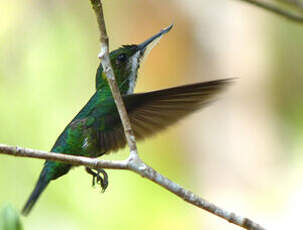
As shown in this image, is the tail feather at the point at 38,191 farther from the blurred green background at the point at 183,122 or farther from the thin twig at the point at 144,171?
the blurred green background at the point at 183,122

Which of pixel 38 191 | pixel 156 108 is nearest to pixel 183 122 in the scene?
pixel 38 191

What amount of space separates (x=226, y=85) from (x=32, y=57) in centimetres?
361

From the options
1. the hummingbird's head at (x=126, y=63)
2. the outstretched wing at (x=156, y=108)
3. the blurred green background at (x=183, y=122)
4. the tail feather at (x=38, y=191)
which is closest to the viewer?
the outstretched wing at (x=156, y=108)

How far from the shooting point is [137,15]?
20.1 ft

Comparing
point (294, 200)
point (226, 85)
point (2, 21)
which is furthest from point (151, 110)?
point (294, 200)

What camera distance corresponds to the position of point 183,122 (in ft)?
16.6

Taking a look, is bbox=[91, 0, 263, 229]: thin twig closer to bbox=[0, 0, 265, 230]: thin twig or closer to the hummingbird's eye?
bbox=[0, 0, 265, 230]: thin twig

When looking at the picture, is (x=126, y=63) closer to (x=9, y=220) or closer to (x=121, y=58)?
(x=121, y=58)

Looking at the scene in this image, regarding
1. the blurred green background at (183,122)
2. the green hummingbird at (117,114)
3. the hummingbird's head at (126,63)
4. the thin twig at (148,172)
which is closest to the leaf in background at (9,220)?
the thin twig at (148,172)

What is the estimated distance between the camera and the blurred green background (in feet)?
16.9

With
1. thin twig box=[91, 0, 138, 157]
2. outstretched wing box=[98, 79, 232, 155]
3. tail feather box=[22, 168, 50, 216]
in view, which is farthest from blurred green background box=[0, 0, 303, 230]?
thin twig box=[91, 0, 138, 157]

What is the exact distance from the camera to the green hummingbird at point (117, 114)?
2.55m

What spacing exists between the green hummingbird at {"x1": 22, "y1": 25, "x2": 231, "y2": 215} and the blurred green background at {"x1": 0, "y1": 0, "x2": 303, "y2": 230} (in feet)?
5.67

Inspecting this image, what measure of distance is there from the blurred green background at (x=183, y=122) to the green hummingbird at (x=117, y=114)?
1.73 m
